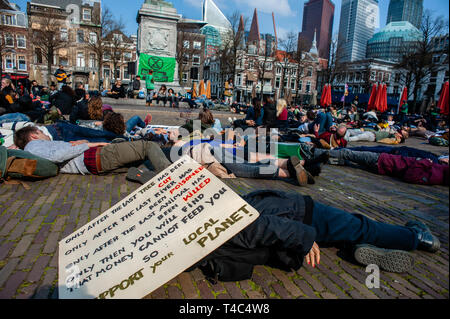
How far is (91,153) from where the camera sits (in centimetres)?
505

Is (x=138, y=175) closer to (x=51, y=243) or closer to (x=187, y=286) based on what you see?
(x=51, y=243)

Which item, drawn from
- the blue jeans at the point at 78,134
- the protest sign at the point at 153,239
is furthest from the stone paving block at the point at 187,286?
the blue jeans at the point at 78,134

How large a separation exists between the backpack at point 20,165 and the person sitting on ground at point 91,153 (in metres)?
0.23

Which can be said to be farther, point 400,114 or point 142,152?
point 400,114

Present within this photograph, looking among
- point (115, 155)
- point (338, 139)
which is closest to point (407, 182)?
point (338, 139)

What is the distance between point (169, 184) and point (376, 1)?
9.22 ft

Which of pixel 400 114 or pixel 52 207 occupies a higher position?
pixel 400 114

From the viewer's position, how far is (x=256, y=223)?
2.28 metres

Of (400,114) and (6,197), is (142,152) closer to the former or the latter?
(6,197)

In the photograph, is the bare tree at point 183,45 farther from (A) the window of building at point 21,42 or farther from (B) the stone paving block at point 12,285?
(B) the stone paving block at point 12,285

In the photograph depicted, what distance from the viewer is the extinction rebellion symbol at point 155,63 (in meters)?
21.4

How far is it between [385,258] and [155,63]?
21731 millimetres

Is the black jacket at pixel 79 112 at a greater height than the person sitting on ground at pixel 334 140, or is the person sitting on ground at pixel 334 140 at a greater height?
the black jacket at pixel 79 112

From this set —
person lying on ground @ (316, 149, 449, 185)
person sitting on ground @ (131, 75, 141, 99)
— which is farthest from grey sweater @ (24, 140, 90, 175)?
person sitting on ground @ (131, 75, 141, 99)
